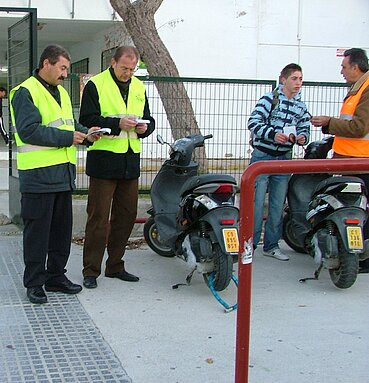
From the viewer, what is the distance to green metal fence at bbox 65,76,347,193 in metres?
7.36

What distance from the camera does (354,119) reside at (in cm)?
536

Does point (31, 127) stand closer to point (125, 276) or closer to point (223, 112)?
point (125, 276)

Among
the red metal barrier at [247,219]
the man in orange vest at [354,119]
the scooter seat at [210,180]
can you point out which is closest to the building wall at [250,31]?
the man in orange vest at [354,119]

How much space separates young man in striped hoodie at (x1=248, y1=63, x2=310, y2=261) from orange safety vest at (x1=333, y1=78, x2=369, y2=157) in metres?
0.46

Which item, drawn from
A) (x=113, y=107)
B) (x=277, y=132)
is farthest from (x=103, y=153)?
(x=277, y=132)

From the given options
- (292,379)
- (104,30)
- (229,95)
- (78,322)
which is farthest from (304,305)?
(104,30)

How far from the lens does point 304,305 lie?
15.6 ft

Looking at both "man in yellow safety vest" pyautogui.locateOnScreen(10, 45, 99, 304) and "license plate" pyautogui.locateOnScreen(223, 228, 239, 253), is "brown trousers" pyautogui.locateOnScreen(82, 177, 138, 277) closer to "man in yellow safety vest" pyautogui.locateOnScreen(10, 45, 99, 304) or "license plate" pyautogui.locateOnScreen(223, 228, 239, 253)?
"man in yellow safety vest" pyautogui.locateOnScreen(10, 45, 99, 304)

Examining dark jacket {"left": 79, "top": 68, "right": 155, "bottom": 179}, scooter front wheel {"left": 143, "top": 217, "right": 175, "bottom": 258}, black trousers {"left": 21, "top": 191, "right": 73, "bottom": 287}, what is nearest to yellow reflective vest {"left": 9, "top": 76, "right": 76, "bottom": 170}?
black trousers {"left": 21, "top": 191, "right": 73, "bottom": 287}

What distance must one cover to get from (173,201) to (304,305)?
1500 millimetres

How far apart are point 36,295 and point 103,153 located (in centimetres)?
117

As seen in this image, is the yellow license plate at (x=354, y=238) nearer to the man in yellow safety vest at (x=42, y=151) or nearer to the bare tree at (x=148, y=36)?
the man in yellow safety vest at (x=42, y=151)

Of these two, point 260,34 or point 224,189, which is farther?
point 260,34

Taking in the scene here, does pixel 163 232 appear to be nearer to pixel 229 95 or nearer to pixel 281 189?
Result: pixel 281 189
